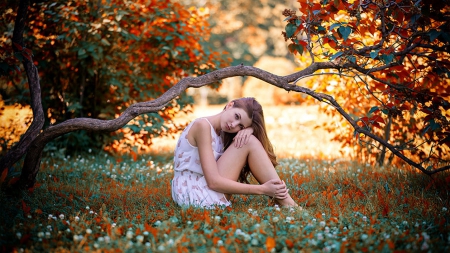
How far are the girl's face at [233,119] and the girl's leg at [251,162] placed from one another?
0.15 metres

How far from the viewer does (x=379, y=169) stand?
470 centimetres

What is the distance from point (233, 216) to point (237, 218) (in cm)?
8

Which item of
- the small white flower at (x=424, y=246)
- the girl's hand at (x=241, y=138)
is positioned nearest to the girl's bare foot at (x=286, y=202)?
the girl's hand at (x=241, y=138)

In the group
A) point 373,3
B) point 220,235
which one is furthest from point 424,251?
point 373,3

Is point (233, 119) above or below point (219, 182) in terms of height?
above

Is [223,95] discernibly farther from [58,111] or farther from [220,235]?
[220,235]

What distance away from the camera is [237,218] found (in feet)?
9.50

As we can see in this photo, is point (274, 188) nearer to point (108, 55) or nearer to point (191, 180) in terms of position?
point (191, 180)

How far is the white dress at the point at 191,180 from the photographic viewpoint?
333 centimetres

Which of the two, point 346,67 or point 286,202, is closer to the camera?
point 286,202

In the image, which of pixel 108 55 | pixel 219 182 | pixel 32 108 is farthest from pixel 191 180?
pixel 108 55

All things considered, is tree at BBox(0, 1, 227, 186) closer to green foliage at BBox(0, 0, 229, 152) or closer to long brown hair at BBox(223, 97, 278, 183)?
green foliage at BBox(0, 0, 229, 152)

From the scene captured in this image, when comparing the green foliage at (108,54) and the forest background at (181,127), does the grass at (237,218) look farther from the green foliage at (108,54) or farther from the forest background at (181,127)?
the green foliage at (108,54)

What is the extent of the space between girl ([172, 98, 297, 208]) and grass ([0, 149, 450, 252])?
0.53 ft
